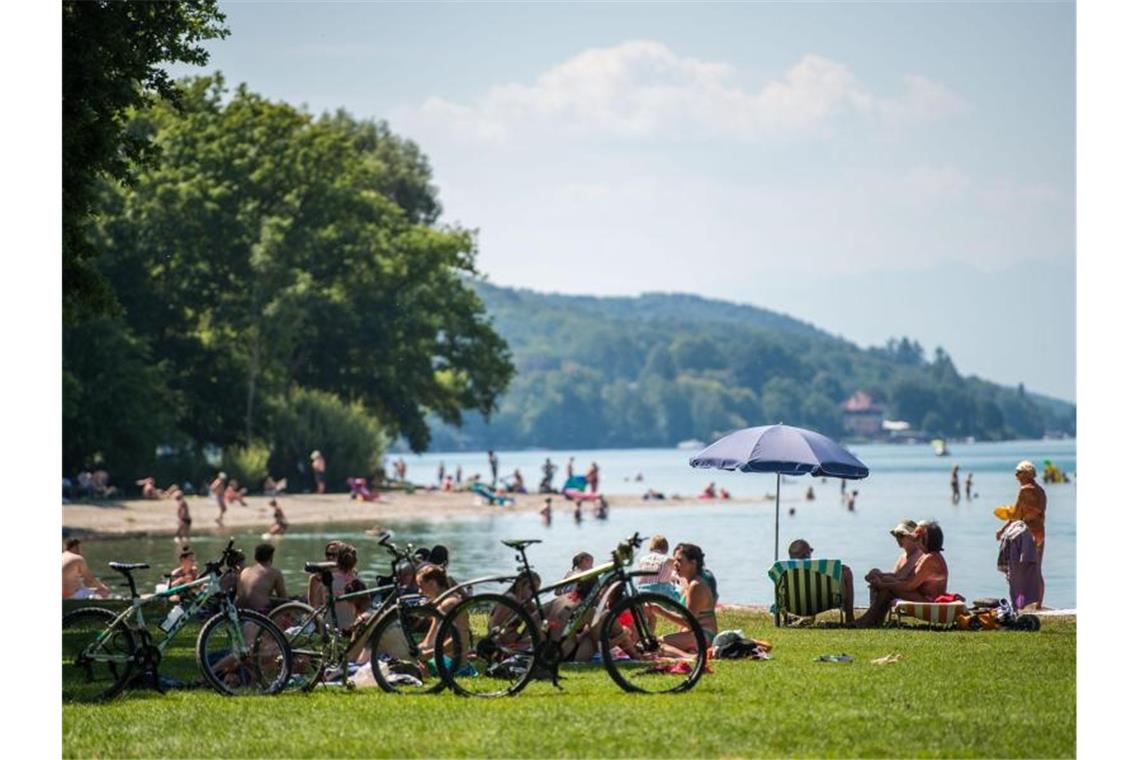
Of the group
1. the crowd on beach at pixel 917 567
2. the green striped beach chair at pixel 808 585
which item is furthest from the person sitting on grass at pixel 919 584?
the green striped beach chair at pixel 808 585

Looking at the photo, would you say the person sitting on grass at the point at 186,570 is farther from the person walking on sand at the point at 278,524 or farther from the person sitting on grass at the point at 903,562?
the person walking on sand at the point at 278,524

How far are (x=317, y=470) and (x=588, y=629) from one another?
46.6 meters

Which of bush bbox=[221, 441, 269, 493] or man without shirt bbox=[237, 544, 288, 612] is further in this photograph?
bush bbox=[221, 441, 269, 493]

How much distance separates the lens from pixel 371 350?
67500mm

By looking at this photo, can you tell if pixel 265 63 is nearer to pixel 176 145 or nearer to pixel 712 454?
pixel 712 454

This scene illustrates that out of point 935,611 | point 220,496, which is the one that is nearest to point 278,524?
point 220,496

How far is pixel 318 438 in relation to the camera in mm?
60875

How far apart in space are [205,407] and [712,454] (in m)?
42.3

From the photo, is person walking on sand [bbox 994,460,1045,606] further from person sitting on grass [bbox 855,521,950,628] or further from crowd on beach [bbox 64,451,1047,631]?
person sitting on grass [bbox 855,521,950,628]

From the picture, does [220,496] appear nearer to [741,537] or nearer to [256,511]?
[256,511]

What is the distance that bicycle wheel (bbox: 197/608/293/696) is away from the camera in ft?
41.9

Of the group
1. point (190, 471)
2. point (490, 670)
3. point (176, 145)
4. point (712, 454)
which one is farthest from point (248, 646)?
point (176, 145)

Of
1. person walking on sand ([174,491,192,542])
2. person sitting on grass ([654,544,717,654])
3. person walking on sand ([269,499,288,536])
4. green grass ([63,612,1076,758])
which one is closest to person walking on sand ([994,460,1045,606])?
green grass ([63,612,1076,758])

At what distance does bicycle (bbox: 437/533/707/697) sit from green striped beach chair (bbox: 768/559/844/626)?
528 cm
